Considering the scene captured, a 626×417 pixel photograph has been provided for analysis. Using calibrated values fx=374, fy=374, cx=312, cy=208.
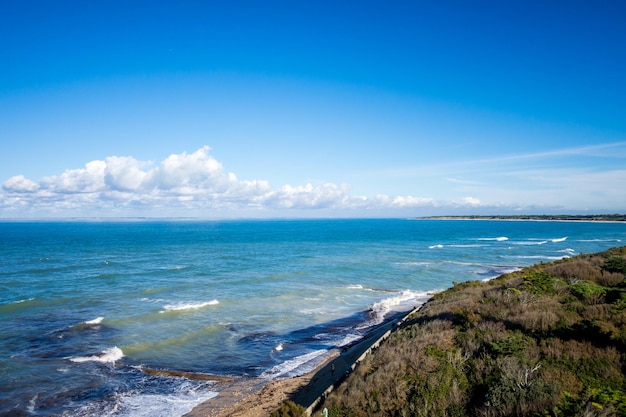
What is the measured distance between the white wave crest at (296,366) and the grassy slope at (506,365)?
528cm

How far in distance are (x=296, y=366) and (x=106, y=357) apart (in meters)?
10.7

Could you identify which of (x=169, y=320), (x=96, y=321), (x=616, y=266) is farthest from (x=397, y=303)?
(x=96, y=321)

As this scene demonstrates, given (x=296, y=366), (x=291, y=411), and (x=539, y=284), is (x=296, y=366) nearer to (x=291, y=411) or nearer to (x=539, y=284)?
(x=291, y=411)

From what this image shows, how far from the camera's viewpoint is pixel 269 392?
53.3 feet

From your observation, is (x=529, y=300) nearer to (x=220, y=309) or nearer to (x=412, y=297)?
(x=412, y=297)

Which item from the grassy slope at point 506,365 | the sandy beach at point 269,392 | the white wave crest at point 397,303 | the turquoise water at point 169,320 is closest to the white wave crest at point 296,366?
the turquoise water at point 169,320

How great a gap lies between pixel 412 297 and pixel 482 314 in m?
19.1

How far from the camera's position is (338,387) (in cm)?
1341

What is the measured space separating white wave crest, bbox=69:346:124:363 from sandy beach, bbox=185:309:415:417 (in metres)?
7.23

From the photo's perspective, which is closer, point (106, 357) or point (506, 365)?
point (506, 365)

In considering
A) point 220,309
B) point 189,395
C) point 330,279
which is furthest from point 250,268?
point 189,395

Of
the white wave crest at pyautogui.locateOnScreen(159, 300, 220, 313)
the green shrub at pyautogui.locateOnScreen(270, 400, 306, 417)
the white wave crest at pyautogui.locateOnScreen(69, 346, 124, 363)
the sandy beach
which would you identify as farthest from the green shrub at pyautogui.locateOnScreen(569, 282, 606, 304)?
the white wave crest at pyautogui.locateOnScreen(159, 300, 220, 313)

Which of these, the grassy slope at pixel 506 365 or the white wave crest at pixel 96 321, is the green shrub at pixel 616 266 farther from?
the white wave crest at pixel 96 321

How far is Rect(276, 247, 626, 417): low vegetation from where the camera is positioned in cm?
980
